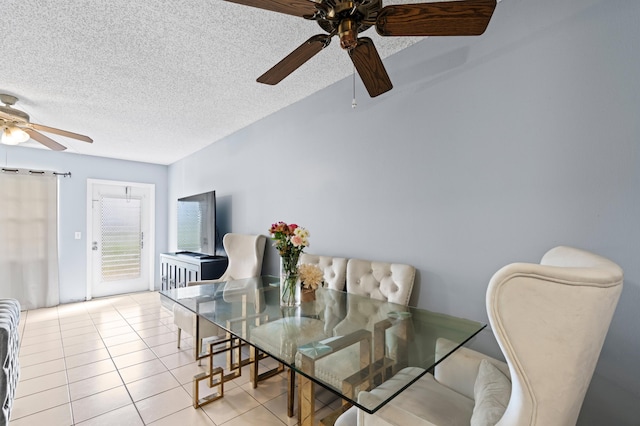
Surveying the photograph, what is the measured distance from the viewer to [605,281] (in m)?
0.67

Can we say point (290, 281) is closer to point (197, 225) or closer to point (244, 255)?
point (244, 255)

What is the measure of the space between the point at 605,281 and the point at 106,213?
6.42m

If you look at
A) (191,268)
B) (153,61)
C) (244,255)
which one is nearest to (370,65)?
(153,61)

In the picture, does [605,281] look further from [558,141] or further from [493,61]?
[493,61]

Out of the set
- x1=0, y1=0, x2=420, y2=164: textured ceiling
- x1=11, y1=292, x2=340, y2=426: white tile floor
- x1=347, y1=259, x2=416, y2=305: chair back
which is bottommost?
x1=11, y1=292, x2=340, y2=426: white tile floor

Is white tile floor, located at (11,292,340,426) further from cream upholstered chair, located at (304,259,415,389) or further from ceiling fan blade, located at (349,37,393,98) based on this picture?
ceiling fan blade, located at (349,37,393,98)

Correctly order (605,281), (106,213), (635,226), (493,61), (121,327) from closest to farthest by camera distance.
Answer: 1. (605,281)
2. (635,226)
3. (493,61)
4. (121,327)
5. (106,213)

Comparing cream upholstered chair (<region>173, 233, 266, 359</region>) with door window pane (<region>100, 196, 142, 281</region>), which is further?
door window pane (<region>100, 196, 142, 281</region>)

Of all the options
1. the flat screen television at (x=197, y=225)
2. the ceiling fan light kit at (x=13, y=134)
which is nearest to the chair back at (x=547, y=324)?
the flat screen television at (x=197, y=225)

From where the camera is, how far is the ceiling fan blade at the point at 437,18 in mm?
1126

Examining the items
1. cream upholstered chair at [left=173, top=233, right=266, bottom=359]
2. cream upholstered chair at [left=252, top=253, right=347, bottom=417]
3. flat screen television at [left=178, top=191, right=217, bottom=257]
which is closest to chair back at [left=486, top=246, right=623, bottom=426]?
cream upholstered chair at [left=252, top=253, right=347, bottom=417]

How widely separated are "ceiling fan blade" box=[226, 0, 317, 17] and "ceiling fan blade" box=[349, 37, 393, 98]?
0.87ft

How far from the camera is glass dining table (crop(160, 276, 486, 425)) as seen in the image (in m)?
1.15

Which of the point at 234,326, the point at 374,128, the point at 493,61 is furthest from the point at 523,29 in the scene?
the point at 234,326
